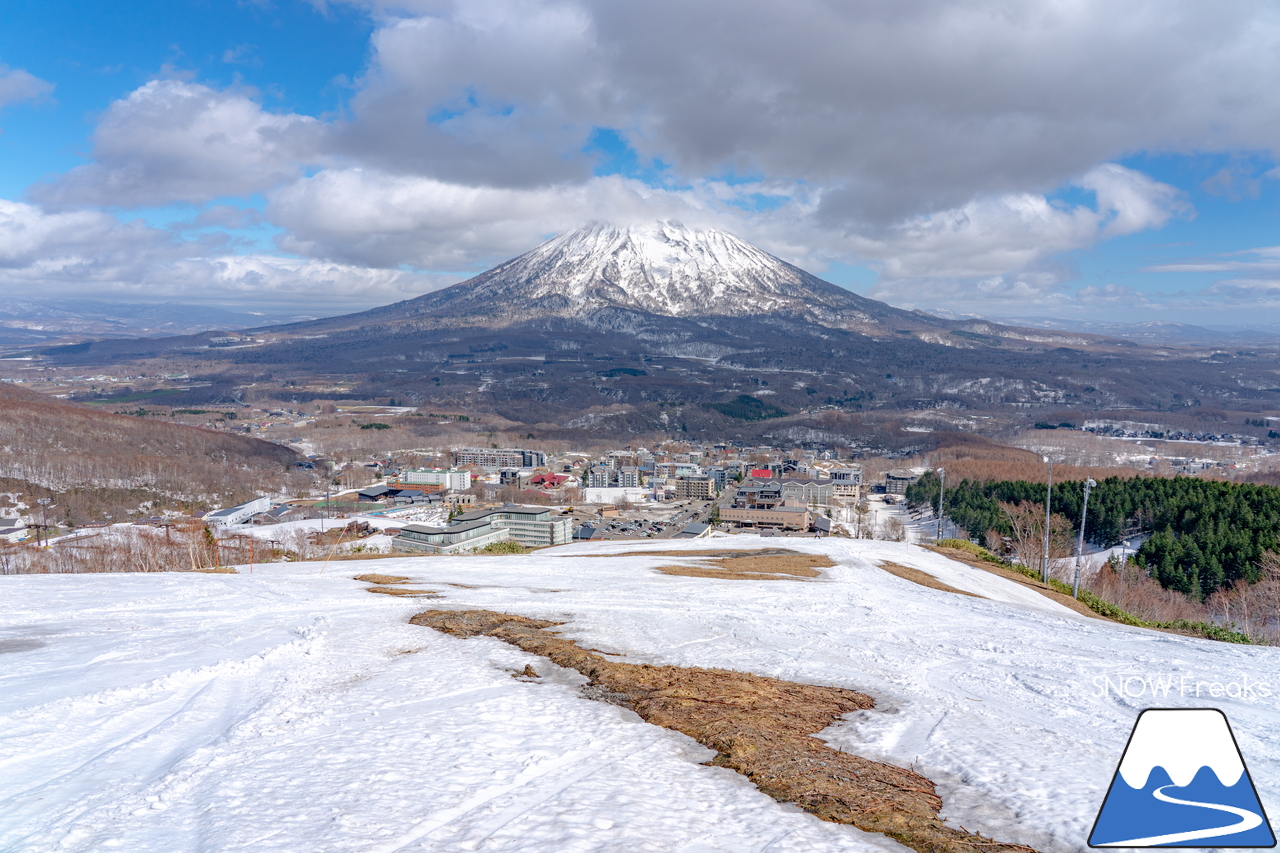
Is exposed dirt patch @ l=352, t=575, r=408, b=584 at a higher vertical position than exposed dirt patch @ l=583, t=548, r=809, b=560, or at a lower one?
higher

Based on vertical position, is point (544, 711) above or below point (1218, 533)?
above

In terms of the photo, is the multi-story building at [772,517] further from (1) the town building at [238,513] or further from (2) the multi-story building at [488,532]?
(1) the town building at [238,513]

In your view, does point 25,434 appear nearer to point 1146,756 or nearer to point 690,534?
point 690,534

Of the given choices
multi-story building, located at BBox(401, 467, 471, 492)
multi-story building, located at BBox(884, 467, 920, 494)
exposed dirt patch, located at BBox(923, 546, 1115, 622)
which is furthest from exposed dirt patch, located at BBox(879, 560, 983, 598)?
multi-story building, located at BBox(884, 467, 920, 494)

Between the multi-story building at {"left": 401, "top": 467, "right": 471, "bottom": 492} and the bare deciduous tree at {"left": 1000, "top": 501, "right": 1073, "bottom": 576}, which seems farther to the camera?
the multi-story building at {"left": 401, "top": 467, "right": 471, "bottom": 492}

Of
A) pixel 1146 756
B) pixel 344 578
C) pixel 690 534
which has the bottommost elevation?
pixel 690 534

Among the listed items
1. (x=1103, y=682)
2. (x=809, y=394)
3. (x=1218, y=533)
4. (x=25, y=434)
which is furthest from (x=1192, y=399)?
(x=25, y=434)

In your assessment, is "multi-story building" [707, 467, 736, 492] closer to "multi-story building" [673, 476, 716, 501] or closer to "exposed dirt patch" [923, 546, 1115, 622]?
"multi-story building" [673, 476, 716, 501]

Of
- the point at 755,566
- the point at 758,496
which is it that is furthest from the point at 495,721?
the point at 758,496
